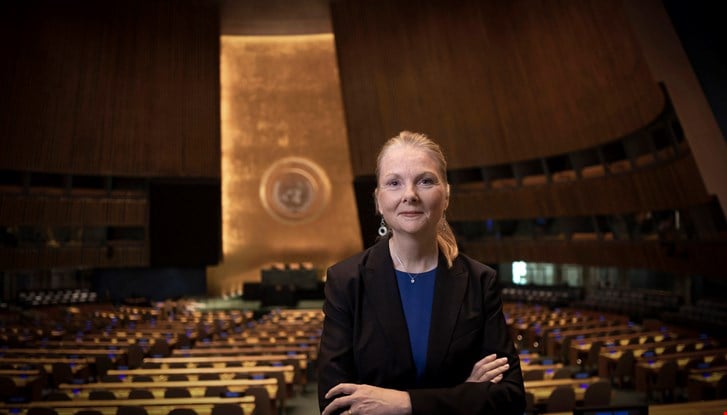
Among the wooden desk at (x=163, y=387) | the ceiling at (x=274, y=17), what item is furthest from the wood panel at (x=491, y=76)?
the wooden desk at (x=163, y=387)

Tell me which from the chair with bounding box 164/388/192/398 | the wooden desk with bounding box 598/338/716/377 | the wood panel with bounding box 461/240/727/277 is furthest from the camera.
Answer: the wood panel with bounding box 461/240/727/277

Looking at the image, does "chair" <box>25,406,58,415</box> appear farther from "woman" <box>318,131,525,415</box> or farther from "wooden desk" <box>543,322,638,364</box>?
"wooden desk" <box>543,322,638,364</box>

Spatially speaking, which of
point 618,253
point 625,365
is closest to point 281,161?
point 618,253

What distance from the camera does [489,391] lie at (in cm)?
224

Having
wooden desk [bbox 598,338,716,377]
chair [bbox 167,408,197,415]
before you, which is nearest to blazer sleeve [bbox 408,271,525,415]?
chair [bbox 167,408,197,415]

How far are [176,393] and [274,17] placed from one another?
2475cm

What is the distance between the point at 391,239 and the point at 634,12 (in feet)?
44.6

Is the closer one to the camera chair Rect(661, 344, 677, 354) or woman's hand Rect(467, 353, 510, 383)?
woman's hand Rect(467, 353, 510, 383)

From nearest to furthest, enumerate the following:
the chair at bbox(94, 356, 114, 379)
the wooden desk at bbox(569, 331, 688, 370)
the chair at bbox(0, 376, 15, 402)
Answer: the chair at bbox(0, 376, 15, 402), the chair at bbox(94, 356, 114, 379), the wooden desk at bbox(569, 331, 688, 370)

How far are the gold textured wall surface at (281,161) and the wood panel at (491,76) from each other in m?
2.96

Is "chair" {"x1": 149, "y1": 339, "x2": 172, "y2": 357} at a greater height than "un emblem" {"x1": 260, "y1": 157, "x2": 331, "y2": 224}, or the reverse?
"un emblem" {"x1": 260, "y1": 157, "x2": 331, "y2": 224}

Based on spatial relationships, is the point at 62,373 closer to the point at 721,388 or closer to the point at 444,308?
the point at 721,388

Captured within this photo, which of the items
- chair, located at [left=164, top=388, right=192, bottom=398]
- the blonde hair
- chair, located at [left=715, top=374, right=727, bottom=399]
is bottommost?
chair, located at [left=715, top=374, right=727, bottom=399]

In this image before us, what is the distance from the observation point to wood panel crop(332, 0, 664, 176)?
19000mm
